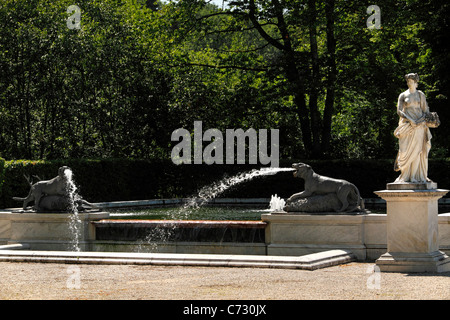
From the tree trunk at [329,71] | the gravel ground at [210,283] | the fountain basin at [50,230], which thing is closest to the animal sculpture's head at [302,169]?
the gravel ground at [210,283]

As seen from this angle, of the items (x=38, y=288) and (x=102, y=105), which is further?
(x=102, y=105)

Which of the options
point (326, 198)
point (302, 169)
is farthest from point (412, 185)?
point (302, 169)

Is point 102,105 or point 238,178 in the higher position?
point 102,105

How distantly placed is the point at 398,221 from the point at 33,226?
7503mm

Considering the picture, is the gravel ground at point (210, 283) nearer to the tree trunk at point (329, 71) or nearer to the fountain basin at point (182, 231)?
the fountain basin at point (182, 231)

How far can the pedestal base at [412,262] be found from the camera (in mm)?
11281

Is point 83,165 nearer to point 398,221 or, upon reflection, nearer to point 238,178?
point 238,178

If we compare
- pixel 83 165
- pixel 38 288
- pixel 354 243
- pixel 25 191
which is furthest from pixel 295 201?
pixel 83 165

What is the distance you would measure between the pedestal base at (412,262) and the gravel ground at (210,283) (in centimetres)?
21

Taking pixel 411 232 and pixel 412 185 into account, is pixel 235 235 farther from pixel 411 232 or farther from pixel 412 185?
pixel 412 185

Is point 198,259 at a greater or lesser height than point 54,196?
lesser

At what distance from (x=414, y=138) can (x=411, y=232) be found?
4.92 ft

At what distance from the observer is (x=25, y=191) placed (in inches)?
919

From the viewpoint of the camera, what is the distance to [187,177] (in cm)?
2988
